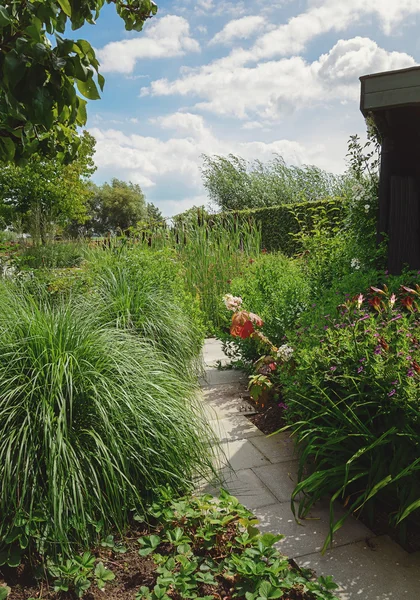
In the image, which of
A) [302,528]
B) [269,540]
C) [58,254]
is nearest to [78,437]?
[269,540]

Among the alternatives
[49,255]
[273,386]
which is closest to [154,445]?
[273,386]

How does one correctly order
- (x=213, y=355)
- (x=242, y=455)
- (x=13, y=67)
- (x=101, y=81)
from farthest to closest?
(x=213, y=355) < (x=242, y=455) < (x=101, y=81) < (x=13, y=67)

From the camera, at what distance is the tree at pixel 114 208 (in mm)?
37344

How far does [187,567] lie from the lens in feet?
5.44

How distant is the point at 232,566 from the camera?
5.63 ft

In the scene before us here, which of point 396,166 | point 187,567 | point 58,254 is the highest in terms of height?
point 396,166

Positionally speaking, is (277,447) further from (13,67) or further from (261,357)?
(13,67)

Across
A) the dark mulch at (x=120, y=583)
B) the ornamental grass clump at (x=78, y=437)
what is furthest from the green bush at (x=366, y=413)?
the ornamental grass clump at (x=78, y=437)

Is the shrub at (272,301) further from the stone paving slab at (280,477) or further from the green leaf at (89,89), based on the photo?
the green leaf at (89,89)

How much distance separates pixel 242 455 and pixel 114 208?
1437 inches

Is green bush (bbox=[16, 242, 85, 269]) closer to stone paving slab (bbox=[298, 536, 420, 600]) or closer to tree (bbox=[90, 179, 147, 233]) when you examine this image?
stone paving slab (bbox=[298, 536, 420, 600])

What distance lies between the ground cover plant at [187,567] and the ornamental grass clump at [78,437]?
0.10 meters

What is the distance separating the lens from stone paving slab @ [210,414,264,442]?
9.89ft

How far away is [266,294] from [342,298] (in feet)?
4.86
